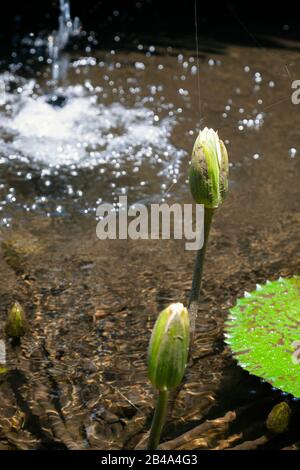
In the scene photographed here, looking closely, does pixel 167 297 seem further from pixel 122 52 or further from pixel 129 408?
pixel 122 52

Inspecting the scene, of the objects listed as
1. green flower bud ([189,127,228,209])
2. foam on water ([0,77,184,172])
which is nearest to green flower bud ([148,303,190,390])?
green flower bud ([189,127,228,209])

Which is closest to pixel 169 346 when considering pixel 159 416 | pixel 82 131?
pixel 159 416

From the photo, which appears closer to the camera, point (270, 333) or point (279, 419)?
point (279, 419)

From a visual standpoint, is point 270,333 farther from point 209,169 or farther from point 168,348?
point 168,348

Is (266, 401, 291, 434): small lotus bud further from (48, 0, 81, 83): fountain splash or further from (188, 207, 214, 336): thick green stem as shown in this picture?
(48, 0, 81, 83): fountain splash

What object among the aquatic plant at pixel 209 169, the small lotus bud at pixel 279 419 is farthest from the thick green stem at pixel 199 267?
the small lotus bud at pixel 279 419

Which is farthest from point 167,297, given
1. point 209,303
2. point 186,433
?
point 186,433

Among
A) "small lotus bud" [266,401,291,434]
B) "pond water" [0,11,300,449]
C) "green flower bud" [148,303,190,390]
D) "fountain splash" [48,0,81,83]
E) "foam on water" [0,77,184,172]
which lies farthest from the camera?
"fountain splash" [48,0,81,83]
